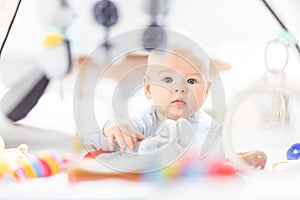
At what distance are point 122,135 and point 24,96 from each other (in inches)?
7.3

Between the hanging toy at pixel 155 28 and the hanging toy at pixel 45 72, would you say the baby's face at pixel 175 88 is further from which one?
the hanging toy at pixel 45 72

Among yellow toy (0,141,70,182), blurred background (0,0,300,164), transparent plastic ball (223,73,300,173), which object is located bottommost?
yellow toy (0,141,70,182)

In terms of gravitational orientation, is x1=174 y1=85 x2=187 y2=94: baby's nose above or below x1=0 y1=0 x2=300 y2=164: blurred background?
below

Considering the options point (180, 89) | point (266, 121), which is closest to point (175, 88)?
point (180, 89)

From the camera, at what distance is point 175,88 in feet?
2.44

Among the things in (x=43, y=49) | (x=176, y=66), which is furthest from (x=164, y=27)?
(x=43, y=49)

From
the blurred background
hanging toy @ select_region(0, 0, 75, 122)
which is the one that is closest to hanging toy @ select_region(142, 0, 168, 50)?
the blurred background

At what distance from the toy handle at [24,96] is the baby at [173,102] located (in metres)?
0.13

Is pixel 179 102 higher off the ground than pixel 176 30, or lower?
lower

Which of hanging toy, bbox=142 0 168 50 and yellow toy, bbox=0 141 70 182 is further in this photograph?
hanging toy, bbox=142 0 168 50

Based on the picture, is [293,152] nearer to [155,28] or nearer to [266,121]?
[266,121]

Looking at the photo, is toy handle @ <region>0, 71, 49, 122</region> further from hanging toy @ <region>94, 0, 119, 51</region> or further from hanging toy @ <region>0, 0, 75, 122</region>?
hanging toy @ <region>94, 0, 119, 51</region>

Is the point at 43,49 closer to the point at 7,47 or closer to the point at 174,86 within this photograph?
the point at 7,47

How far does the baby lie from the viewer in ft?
2.35
